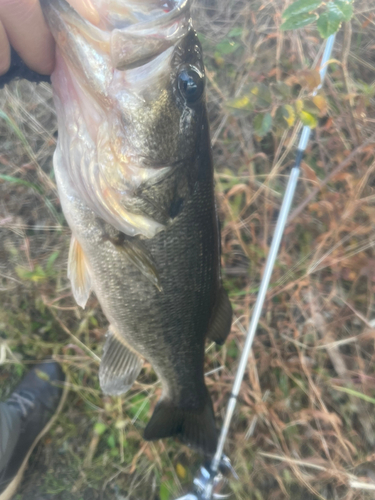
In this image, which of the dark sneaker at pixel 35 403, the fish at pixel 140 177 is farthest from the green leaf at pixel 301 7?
the dark sneaker at pixel 35 403

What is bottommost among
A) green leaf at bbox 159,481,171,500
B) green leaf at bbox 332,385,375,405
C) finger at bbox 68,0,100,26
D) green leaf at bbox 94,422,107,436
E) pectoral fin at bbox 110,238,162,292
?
green leaf at bbox 159,481,171,500

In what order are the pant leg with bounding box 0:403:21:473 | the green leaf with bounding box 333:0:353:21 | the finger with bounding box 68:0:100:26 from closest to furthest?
the finger with bounding box 68:0:100:26 < the green leaf with bounding box 333:0:353:21 < the pant leg with bounding box 0:403:21:473

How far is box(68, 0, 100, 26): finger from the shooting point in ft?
2.10

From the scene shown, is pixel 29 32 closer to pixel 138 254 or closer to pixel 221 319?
pixel 138 254

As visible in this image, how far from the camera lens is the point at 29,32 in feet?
2.32

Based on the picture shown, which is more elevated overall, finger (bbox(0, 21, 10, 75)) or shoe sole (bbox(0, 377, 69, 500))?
finger (bbox(0, 21, 10, 75))

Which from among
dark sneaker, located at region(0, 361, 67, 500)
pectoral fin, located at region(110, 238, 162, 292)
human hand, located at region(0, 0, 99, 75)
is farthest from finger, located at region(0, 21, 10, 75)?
dark sneaker, located at region(0, 361, 67, 500)

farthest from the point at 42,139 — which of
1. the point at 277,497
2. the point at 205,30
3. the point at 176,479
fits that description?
the point at 277,497

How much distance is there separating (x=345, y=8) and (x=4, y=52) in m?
0.90

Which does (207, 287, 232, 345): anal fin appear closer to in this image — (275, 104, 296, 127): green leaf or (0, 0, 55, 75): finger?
(275, 104, 296, 127): green leaf

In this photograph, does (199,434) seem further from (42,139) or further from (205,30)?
(205,30)

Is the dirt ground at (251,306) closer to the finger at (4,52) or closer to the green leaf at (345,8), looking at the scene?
the green leaf at (345,8)

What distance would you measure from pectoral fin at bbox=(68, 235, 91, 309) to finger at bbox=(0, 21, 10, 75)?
0.52 meters

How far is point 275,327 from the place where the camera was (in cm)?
183
